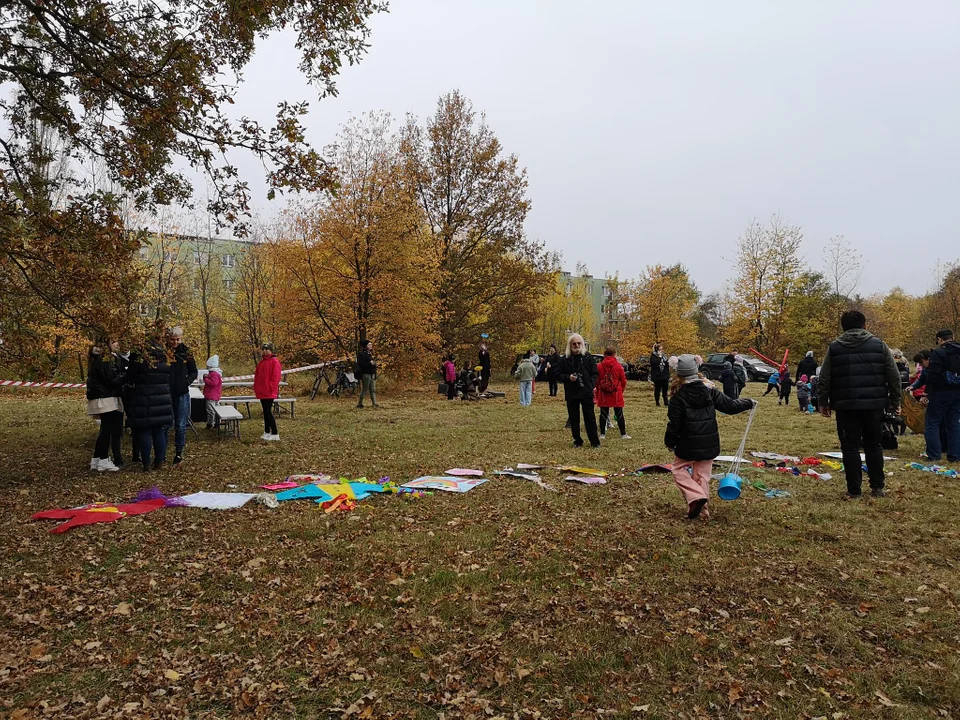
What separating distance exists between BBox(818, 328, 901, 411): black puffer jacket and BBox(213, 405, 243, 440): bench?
10.1 m

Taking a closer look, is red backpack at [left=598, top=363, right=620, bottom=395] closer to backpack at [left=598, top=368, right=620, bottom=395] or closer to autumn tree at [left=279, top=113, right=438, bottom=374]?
backpack at [left=598, top=368, right=620, bottom=395]

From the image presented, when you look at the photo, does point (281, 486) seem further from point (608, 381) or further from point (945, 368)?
point (945, 368)

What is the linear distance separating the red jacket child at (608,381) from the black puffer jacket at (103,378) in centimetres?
774

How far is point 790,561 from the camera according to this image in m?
5.17

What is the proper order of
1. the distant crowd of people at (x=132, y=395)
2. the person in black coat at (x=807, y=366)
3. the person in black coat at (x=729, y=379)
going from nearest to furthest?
the distant crowd of people at (x=132, y=395), the person in black coat at (x=729, y=379), the person in black coat at (x=807, y=366)

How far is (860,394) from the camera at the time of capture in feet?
22.9

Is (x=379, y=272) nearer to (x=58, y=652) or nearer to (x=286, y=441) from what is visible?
(x=286, y=441)

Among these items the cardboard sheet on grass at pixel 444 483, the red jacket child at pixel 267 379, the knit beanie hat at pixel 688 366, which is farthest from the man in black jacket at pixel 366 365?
the knit beanie hat at pixel 688 366

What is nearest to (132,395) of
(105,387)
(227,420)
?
(105,387)

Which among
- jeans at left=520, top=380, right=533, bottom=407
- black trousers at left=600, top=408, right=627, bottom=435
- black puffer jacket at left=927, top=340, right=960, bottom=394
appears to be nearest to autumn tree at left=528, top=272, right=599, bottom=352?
jeans at left=520, top=380, right=533, bottom=407

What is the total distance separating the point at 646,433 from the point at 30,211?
11.0 metres

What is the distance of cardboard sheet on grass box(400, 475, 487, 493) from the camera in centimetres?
793

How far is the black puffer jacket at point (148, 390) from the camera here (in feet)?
28.4

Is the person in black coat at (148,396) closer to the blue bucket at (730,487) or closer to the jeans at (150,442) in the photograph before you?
the jeans at (150,442)
